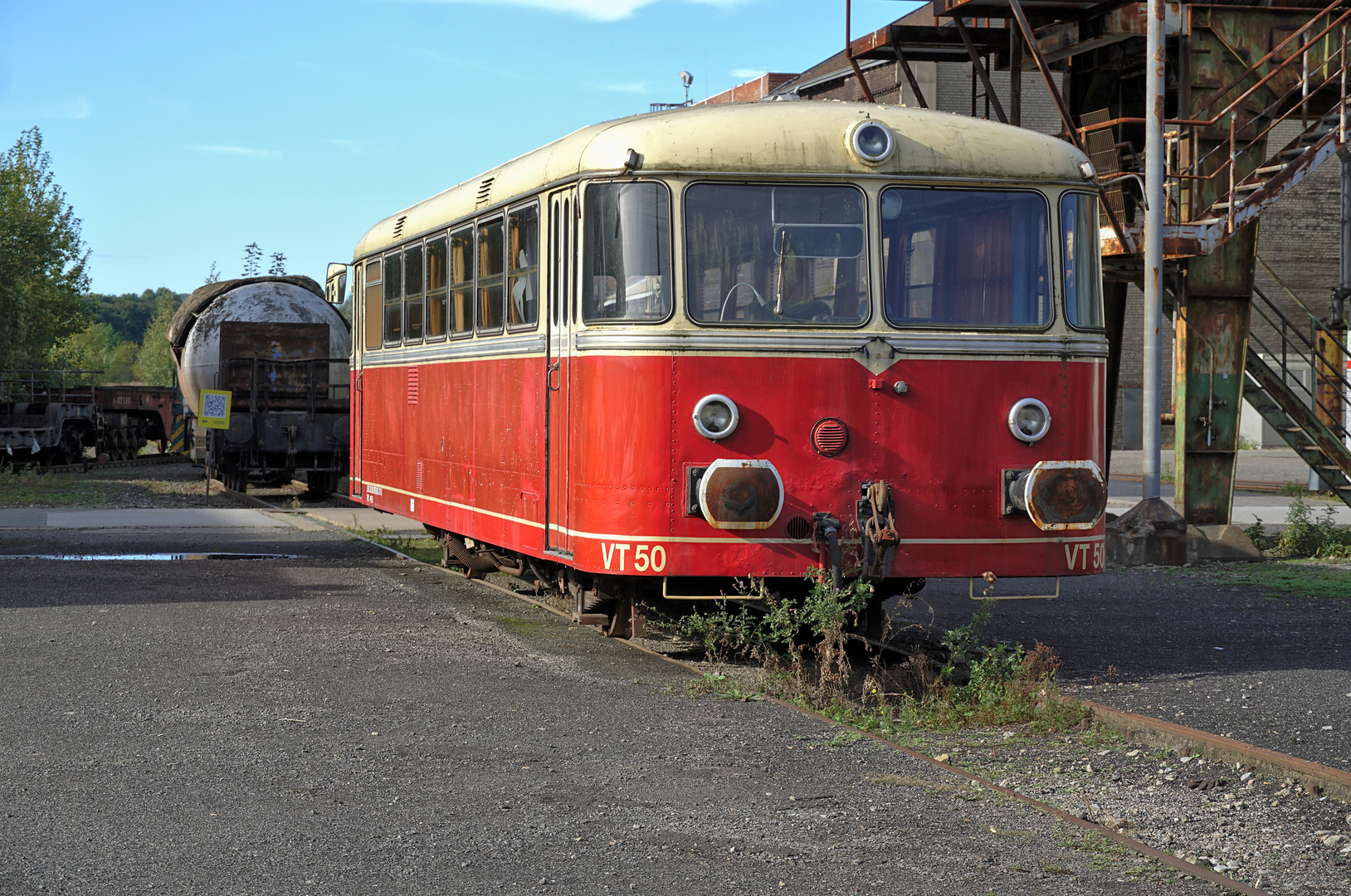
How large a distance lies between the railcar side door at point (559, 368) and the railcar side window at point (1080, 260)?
281 cm

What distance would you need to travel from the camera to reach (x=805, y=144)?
8.02m

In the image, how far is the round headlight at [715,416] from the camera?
7.81 m

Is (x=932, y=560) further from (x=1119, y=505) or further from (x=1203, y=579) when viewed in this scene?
(x=1119, y=505)

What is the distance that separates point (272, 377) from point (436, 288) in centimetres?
1350

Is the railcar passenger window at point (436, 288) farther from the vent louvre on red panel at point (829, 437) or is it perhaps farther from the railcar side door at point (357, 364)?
the vent louvre on red panel at point (829, 437)

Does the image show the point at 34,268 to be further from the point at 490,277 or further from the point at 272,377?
the point at 490,277

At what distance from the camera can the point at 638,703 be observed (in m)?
7.63

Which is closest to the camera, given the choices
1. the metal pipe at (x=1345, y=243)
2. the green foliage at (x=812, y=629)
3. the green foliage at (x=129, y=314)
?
the green foliage at (x=812, y=629)

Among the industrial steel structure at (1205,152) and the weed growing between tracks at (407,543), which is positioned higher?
the industrial steel structure at (1205,152)

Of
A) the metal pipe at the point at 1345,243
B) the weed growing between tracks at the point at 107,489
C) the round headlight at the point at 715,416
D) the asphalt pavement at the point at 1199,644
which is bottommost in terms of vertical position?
the asphalt pavement at the point at 1199,644

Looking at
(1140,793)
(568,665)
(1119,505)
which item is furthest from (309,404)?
(1140,793)

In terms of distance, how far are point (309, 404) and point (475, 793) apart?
1837 cm

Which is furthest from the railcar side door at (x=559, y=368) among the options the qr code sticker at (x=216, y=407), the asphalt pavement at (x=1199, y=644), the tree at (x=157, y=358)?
the tree at (x=157, y=358)

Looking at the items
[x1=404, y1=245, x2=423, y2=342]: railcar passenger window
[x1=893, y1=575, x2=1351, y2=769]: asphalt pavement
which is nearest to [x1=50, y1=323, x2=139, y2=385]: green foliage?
[x1=404, y1=245, x2=423, y2=342]: railcar passenger window
